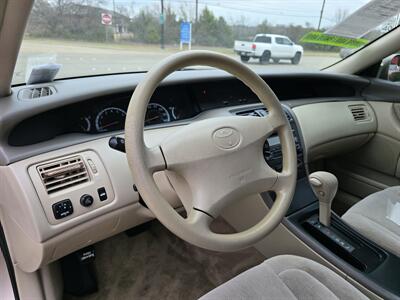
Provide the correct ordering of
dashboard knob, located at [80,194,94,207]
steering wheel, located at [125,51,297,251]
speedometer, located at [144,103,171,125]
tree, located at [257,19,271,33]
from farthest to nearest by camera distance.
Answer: tree, located at [257,19,271,33], speedometer, located at [144,103,171,125], dashboard knob, located at [80,194,94,207], steering wheel, located at [125,51,297,251]

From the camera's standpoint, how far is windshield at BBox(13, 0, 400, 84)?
4.16 feet

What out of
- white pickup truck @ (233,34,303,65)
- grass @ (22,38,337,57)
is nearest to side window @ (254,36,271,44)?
white pickup truck @ (233,34,303,65)

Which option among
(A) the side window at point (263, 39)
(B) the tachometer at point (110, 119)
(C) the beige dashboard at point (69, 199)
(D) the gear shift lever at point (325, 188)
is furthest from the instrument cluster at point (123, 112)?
(D) the gear shift lever at point (325, 188)

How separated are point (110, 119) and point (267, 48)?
920 millimetres

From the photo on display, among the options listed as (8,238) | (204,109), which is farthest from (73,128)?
(204,109)

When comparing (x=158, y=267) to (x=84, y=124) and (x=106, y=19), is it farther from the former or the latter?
(x=106, y=19)

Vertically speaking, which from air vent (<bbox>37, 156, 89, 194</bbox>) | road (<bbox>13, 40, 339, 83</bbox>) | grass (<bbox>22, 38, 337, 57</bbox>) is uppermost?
grass (<bbox>22, 38, 337, 57</bbox>)

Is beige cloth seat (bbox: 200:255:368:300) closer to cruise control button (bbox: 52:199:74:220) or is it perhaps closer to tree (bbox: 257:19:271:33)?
cruise control button (bbox: 52:199:74:220)

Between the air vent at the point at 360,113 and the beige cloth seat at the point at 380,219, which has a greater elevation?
the air vent at the point at 360,113

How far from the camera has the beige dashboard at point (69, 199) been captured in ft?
3.33

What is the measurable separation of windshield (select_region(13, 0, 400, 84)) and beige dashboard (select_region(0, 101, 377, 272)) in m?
0.35

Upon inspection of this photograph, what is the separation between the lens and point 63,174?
108 cm

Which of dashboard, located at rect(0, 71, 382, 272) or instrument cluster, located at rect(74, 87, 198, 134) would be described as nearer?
dashboard, located at rect(0, 71, 382, 272)

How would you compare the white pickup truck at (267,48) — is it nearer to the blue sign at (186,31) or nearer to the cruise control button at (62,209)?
the blue sign at (186,31)
